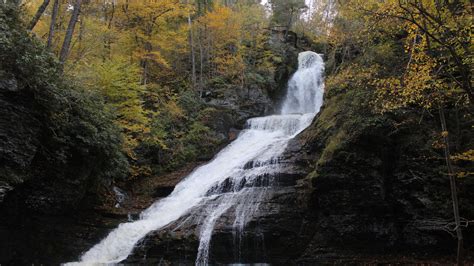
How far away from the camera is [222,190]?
14.3 m

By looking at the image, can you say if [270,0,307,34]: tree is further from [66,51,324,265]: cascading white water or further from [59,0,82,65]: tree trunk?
[59,0,82,65]: tree trunk

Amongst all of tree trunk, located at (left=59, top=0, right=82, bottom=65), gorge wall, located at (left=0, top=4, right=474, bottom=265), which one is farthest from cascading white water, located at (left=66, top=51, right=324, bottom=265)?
tree trunk, located at (left=59, top=0, right=82, bottom=65)

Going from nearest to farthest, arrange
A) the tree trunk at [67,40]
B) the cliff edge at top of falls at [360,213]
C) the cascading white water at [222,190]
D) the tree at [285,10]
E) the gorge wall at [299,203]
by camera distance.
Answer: the gorge wall at [299,203]
the cliff edge at top of falls at [360,213]
the cascading white water at [222,190]
the tree trunk at [67,40]
the tree at [285,10]

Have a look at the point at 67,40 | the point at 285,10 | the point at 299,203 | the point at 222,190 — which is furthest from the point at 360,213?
the point at 285,10

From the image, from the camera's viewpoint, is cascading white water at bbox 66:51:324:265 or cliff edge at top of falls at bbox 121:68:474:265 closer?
cliff edge at top of falls at bbox 121:68:474:265

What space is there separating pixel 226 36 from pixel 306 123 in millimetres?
9271

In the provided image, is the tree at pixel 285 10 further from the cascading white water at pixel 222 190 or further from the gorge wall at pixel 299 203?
the gorge wall at pixel 299 203

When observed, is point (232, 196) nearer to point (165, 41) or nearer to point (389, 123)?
point (389, 123)

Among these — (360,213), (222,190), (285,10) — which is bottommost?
(360,213)

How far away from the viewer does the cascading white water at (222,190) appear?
39.2 ft

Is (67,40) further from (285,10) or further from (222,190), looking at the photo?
(285,10)

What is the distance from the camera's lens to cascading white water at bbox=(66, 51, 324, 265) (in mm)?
11945

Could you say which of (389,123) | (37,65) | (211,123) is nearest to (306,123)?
(211,123)

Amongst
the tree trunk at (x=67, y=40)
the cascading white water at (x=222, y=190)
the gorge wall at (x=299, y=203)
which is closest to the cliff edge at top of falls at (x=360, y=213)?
the gorge wall at (x=299, y=203)
